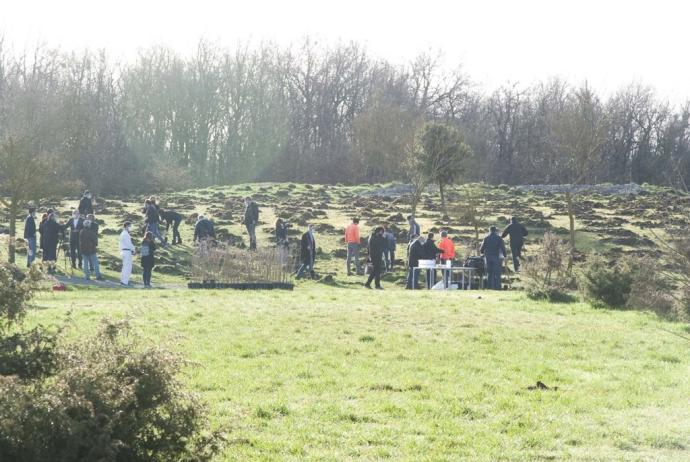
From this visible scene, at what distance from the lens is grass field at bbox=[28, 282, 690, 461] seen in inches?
290

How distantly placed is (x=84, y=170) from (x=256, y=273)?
36.5 m

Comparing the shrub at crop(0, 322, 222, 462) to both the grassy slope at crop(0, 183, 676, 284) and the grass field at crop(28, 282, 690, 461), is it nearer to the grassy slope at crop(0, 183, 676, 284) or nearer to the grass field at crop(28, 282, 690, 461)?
the grass field at crop(28, 282, 690, 461)

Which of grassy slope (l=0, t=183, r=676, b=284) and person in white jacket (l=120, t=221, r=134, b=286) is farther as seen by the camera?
grassy slope (l=0, t=183, r=676, b=284)

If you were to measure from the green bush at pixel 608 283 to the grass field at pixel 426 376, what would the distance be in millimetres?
945

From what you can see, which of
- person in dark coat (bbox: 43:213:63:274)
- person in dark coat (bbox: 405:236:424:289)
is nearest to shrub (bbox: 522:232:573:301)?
person in dark coat (bbox: 405:236:424:289)

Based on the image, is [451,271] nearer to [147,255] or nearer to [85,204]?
[147,255]

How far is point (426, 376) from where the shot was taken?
408 inches

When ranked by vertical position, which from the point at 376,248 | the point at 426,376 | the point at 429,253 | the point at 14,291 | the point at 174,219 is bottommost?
the point at 426,376

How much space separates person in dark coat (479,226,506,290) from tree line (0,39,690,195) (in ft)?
116

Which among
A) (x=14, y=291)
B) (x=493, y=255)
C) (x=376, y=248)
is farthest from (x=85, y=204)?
(x=14, y=291)

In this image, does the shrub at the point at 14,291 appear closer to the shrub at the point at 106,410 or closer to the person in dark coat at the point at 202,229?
the shrub at the point at 106,410

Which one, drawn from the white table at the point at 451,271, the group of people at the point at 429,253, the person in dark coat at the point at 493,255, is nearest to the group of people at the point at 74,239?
the group of people at the point at 429,253

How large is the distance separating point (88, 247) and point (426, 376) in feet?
53.6

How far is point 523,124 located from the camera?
80.6 meters
